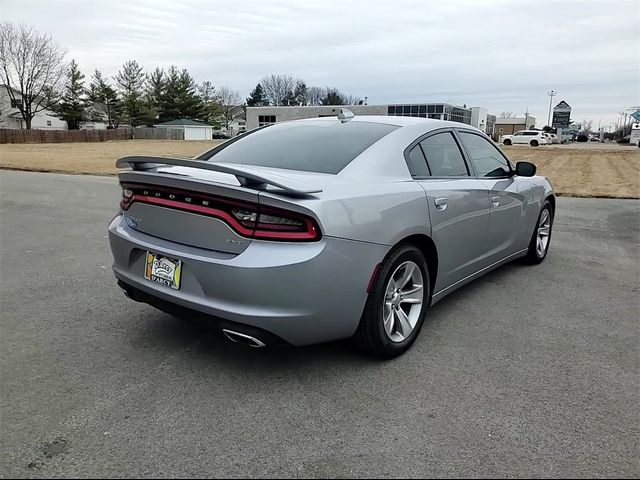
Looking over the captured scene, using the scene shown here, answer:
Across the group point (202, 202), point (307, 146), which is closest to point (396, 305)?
point (307, 146)

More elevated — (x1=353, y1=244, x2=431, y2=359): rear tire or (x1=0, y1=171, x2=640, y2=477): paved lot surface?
(x1=353, y1=244, x2=431, y2=359): rear tire

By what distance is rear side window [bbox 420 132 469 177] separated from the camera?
11.9ft

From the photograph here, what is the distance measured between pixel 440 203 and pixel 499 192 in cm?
115

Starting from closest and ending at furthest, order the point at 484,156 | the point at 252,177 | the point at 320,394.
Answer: the point at 252,177 → the point at 320,394 → the point at 484,156

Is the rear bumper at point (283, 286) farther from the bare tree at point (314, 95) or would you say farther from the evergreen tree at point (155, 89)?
the bare tree at point (314, 95)

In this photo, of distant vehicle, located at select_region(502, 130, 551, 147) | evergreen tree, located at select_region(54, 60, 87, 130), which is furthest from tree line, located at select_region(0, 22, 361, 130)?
distant vehicle, located at select_region(502, 130, 551, 147)

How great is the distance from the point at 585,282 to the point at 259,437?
3956mm

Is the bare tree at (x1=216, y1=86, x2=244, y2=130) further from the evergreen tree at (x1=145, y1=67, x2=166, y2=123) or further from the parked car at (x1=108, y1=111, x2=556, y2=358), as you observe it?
the parked car at (x1=108, y1=111, x2=556, y2=358)

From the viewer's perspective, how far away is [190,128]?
69.2 meters

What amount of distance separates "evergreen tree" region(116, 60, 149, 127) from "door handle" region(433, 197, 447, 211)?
73.3 metres

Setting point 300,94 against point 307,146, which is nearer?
point 307,146

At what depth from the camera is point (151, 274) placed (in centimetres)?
294

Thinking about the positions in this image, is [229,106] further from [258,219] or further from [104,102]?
[258,219]

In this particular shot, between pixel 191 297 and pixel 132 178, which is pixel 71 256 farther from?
pixel 191 297
